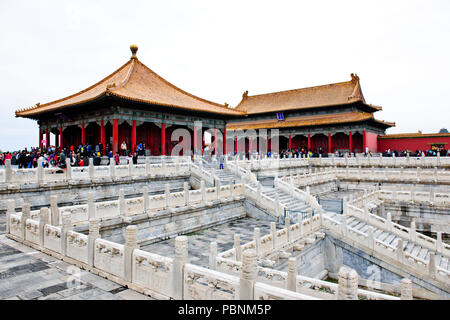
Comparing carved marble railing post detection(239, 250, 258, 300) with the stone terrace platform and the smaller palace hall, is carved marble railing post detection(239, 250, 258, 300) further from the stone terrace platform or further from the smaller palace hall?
the smaller palace hall

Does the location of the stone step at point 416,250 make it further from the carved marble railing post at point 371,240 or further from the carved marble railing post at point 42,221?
the carved marble railing post at point 42,221

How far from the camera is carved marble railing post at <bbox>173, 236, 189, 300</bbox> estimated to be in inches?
219

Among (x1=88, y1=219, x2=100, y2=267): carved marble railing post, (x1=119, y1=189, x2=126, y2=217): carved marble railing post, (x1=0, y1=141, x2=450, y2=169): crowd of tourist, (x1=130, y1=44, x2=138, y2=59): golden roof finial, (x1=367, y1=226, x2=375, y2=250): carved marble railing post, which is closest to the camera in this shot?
(x1=88, y1=219, x2=100, y2=267): carved marble railing post

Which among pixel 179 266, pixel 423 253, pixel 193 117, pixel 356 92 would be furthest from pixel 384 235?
pixel 356 92

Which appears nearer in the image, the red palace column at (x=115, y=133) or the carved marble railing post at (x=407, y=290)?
the carved marble railing post at (x=407, y=290)

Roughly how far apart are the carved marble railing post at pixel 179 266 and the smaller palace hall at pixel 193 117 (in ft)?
53.0

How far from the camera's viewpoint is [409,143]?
1417 inches

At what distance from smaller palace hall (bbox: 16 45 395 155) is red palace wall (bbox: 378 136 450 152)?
1.24 m

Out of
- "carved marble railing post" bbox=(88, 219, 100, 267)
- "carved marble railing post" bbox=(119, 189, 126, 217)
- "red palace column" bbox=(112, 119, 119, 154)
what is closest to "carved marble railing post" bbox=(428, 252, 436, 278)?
"carved marble railing post" bbox=(119, 189, 126, 217)

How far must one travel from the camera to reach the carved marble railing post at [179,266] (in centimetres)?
557

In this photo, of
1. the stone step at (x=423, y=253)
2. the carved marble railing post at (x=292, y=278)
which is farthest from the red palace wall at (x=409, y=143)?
the carved marble railing post at (x=292, y=278)

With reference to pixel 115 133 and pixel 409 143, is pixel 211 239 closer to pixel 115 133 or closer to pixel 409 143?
pixel 115 133

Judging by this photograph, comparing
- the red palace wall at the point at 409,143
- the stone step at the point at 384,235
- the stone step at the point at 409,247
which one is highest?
the red palace wall at the point at 409,143

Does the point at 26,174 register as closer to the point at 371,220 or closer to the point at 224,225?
the point at 224,225
